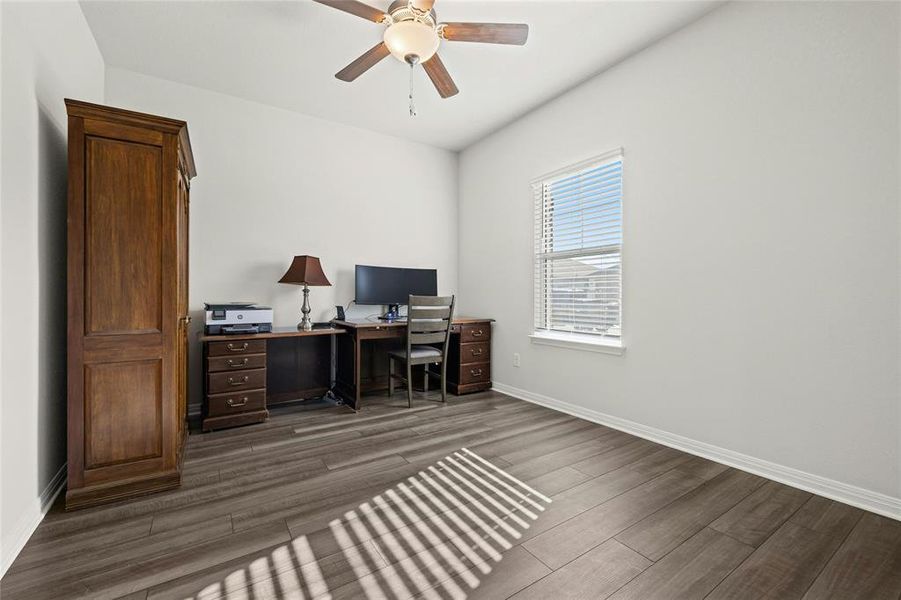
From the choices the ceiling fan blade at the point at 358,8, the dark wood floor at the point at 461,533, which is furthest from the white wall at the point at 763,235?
the ceiling fan blade at the point at 358,8

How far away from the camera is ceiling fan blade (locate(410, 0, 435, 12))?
2.06 metres

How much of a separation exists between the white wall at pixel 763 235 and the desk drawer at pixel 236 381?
2563 mm

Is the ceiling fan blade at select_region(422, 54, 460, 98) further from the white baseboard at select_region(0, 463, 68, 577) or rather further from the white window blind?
the white baseboard at select_region(0, 463, 68, 577)

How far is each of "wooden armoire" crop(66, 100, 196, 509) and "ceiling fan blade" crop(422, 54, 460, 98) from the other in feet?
4.84

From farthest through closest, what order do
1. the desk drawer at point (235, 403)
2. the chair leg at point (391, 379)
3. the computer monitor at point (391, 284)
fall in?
the computer monitor at point (391, 284)
the chair leg at point (391, 379)
the desk drawer at point (235, 403)

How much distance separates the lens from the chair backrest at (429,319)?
141 inches

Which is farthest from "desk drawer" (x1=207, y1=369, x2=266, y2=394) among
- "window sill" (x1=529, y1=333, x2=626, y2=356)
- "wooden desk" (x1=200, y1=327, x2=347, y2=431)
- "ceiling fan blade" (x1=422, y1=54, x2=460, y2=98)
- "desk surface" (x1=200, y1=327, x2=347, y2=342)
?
"ceiling fan blade" (x1=422, y1=54, x2=460, y2=98)

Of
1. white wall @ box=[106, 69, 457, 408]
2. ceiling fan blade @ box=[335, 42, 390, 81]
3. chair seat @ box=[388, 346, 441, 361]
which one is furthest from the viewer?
chair seat @ box=[388, 346, 441, 361]

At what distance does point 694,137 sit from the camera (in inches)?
102

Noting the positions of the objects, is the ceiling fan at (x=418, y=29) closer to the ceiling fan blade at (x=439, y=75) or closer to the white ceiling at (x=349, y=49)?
the ceiling fan blade at (x=439, y=75)

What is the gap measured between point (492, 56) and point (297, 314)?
2744mm

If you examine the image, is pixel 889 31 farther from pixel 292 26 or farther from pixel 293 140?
pixel 293 140

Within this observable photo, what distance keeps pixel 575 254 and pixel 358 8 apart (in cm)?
233

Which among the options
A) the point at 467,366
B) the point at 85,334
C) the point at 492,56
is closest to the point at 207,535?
the point at 85,334
